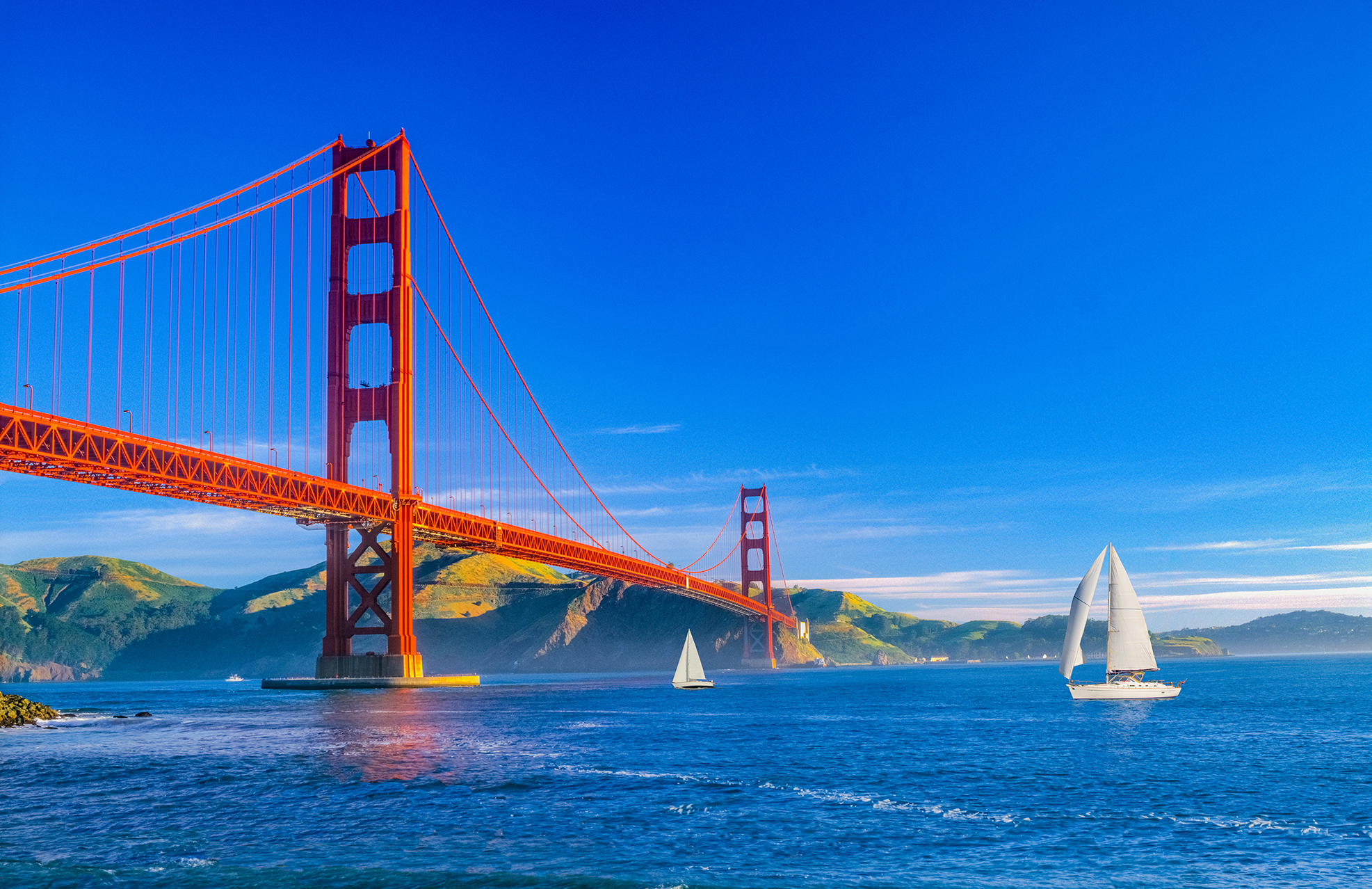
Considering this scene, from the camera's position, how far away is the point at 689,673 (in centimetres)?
8331

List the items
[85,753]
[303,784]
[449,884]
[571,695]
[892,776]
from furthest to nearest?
[571,695] < [85,753] < [892,776] < [303,784] < [449,884]

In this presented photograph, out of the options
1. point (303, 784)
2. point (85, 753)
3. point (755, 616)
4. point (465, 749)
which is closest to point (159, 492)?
point (85, 753)

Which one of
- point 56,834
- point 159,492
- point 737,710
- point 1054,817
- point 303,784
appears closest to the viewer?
point 56,834

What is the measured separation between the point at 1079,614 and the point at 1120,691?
20.0ft

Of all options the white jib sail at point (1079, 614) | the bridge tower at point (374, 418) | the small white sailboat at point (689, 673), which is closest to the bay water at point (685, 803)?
the white jib sail at point (1079, 614)

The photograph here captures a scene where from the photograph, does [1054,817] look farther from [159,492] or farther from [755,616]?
[755,616]

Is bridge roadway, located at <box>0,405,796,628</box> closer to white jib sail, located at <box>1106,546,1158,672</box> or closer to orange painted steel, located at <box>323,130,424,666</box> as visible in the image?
orange painted steel, located at <box>323,130,424,666</box>

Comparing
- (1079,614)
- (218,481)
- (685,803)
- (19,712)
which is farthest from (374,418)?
(685,803)

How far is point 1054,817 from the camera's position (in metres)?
21.2

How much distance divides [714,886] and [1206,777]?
17.4 metres

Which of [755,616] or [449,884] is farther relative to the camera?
[755,616]

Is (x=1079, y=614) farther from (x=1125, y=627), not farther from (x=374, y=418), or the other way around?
(x=374, y=418)

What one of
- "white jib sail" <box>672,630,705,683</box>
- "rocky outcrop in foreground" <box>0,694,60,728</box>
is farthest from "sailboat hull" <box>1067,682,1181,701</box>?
"rocky outcrop in foreground" <box>0,694,60,728</box>

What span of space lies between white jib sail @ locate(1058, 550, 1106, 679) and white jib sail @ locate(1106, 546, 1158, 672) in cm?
157
